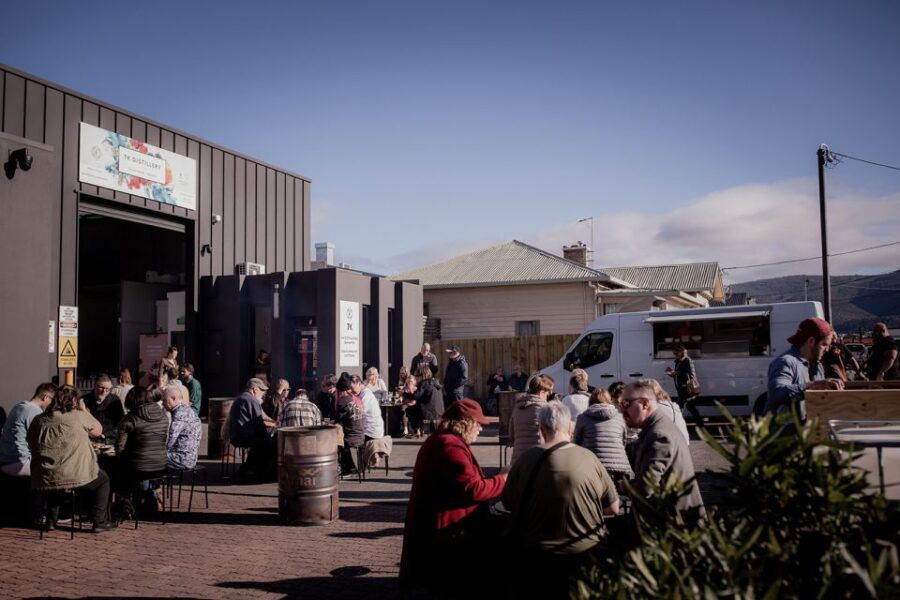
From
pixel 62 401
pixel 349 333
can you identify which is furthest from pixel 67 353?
pixel 349 333

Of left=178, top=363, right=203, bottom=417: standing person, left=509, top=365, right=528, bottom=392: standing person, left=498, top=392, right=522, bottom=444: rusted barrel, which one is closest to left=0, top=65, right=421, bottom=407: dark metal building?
left=178, top=363, right=203, bottom=417: standing person

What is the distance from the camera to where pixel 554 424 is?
488 centimetres

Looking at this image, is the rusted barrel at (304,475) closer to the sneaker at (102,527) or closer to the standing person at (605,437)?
the sneaker at (102,527)

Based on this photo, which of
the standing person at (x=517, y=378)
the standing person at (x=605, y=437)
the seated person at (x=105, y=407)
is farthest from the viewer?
the standing person at (x=517, y=378)

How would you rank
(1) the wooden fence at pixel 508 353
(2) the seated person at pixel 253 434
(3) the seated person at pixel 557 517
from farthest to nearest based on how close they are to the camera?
1. (1) the wooden fence at pixel 508 353
2. (2) the seated person at pixel 253 434
3. (3) the seated person at pixel 557 517

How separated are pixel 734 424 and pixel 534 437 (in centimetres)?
513

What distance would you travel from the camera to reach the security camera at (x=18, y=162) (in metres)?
9.98

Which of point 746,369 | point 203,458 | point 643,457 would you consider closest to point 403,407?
point 203,458

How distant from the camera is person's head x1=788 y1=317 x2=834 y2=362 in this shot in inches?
223

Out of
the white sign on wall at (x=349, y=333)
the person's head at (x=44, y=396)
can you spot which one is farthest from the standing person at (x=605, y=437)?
the white sign on wall at (x=349, y=333)

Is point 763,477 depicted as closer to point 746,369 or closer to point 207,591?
point 207,591

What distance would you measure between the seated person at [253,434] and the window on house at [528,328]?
19144 mm

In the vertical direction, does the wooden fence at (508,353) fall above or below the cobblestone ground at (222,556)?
above

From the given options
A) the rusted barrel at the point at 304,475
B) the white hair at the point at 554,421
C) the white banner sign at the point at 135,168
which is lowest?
the rusted barrel at the point at 304,475
